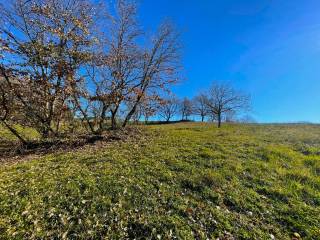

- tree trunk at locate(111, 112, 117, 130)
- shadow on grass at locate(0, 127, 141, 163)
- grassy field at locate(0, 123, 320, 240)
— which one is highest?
tree trunk at locate(111, 112, 117, 130)

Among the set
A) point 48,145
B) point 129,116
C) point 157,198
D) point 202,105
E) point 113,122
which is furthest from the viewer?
point 202,105

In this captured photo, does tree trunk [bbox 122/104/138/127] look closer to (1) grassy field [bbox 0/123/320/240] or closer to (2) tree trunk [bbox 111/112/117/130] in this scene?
(2) tree trunk [bbox 111/112/117/130]

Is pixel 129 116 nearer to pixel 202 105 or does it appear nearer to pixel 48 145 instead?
pixel 48 145

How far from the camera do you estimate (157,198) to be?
13.7 feet

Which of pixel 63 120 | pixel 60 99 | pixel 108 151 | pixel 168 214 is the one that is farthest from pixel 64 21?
pixel 168 214

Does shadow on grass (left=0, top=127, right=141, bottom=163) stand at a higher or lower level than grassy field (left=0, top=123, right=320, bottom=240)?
higher

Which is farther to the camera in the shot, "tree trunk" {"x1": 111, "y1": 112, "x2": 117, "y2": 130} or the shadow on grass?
"tree trunk" {"x1": 111, "y1": 112, "x2": 117, "y2": 130}

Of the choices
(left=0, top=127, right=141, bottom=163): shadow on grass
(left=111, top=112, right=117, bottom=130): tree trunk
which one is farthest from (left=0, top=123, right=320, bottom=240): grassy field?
(left=111, top=112, right=117, bottom=130): tree trunk

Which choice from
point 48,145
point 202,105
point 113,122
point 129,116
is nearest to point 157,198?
point 48,145

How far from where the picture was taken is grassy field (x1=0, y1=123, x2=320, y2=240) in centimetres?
333

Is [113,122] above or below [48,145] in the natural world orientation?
above

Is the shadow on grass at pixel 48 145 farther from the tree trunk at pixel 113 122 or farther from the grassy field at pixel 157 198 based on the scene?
the tree trunk at pixel 113 122

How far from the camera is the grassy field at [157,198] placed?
3.33 metres

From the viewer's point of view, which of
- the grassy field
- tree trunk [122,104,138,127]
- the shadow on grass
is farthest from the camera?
tree trunk [122,104,138,127]
